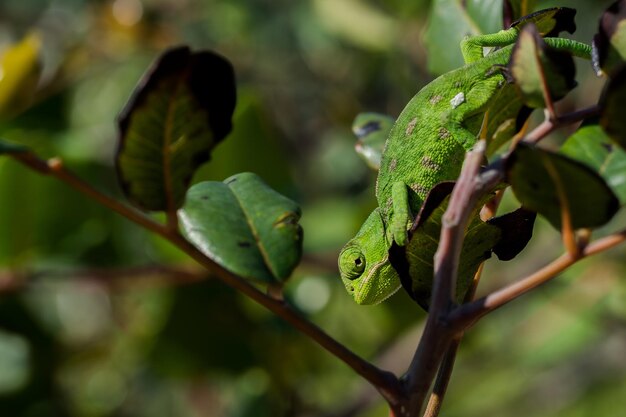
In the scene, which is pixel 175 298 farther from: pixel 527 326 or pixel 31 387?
pixel 527 326

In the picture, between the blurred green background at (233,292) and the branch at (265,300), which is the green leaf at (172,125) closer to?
the branch at (265,300)

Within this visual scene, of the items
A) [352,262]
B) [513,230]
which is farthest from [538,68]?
[352,262]

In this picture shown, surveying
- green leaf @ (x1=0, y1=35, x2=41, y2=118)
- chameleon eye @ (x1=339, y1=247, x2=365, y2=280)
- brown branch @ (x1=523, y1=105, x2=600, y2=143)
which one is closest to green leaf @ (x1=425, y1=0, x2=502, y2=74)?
chameleon eye @ (x1=339, y1=247, x2=365, y2=280)

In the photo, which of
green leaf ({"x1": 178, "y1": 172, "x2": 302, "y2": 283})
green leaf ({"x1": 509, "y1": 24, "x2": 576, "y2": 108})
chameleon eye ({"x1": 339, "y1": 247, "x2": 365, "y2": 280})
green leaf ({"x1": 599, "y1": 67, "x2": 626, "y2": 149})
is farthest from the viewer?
chameleon eye ({"x1": 339, "y1": 247, "x2": 365, "y2": 280})

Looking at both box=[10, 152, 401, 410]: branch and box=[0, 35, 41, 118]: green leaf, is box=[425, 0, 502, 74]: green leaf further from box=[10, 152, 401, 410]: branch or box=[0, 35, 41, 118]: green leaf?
box=[0, 35, 41, 118]: green leaf

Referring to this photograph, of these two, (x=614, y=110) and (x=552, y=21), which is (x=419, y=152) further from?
(x=614, y=110)

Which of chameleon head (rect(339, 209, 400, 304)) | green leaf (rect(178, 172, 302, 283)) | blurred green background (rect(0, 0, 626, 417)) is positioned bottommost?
blurred green background (rect(0, 0, 626, 417))

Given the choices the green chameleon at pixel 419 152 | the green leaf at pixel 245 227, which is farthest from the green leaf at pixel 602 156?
the green chameleon at pixel 419 152
